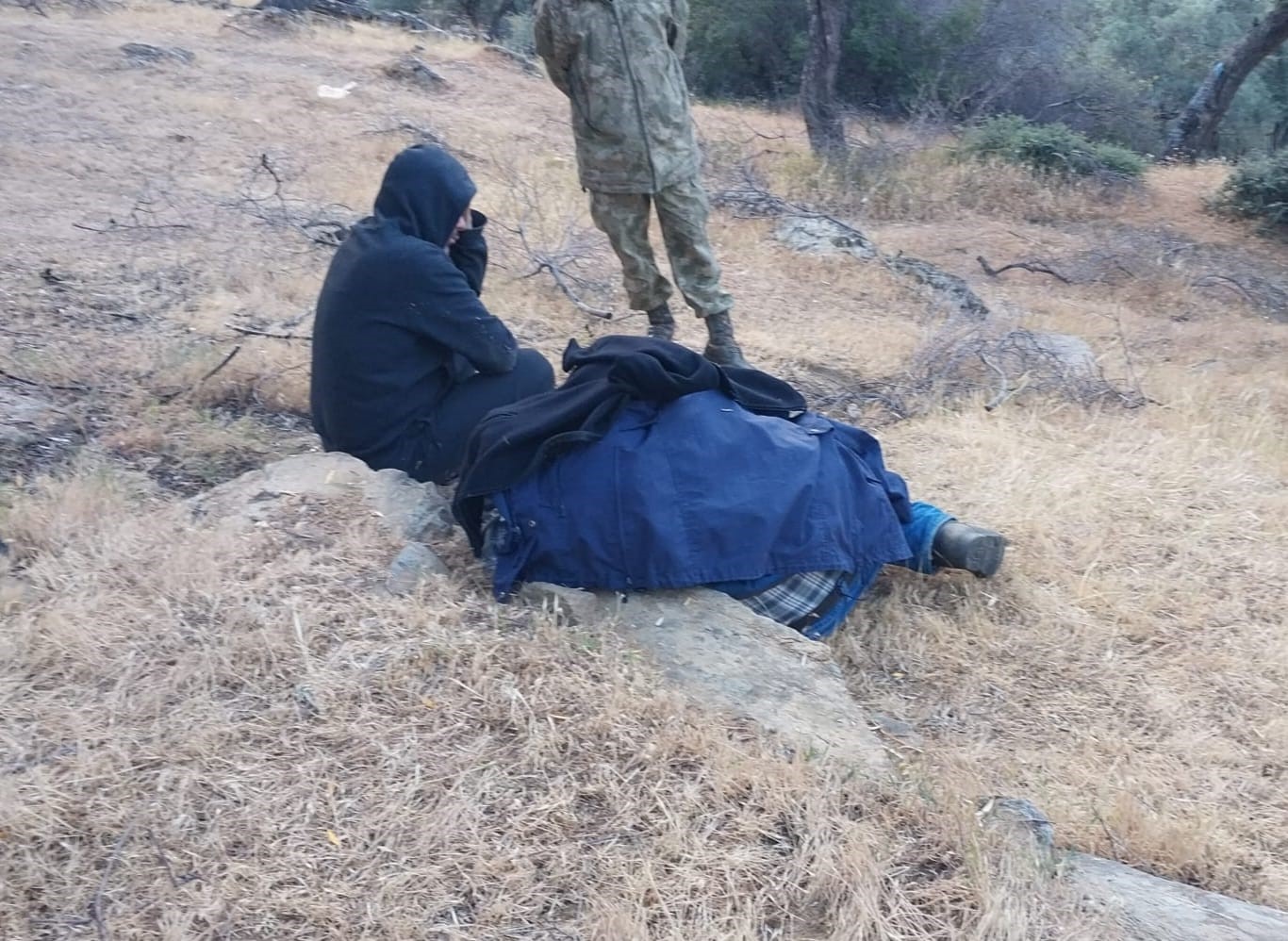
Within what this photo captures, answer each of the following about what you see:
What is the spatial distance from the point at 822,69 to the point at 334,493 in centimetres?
917

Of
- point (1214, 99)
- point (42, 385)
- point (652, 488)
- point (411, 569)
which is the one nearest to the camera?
point (652, 488)

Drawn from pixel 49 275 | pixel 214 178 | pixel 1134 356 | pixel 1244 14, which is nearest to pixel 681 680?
pixel 49 275

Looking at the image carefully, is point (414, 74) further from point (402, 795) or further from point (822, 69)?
point (402, 795)

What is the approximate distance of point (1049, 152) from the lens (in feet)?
37.6

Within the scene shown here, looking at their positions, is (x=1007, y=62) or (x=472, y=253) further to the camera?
(x=1007, y=62)

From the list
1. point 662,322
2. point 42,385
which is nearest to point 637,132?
point 662,322

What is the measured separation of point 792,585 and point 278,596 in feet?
4.05

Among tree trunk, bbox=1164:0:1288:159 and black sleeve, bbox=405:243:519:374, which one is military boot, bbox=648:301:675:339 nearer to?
black sleeve, bbox=405:243:519:374

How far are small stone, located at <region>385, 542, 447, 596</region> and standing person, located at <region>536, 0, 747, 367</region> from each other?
2.09 meters

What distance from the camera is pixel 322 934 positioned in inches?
77.7

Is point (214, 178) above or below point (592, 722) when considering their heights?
below

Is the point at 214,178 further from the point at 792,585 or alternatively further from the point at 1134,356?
the point at 792,585

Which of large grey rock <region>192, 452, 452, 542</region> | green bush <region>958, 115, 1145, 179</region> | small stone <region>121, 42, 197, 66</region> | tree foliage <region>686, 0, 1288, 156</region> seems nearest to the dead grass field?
large grey rock <region>192, 452, 452, 542</region>

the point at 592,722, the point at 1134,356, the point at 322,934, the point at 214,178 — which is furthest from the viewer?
the point at 214,178
